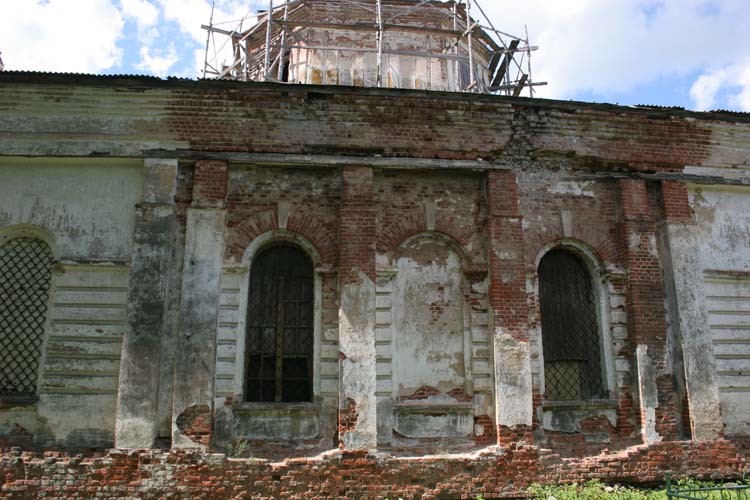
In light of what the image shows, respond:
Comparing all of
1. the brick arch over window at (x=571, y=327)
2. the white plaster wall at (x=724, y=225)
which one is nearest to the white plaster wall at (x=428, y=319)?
the brick arch over window at (x=571, y=327)

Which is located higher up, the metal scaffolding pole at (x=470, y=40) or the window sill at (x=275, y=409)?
the metal scaffolding pole at (x=470, y=40)

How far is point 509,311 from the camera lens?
30.0ft

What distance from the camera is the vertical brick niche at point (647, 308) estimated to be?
30.3ft

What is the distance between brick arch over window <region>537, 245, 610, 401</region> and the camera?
9.51 metres

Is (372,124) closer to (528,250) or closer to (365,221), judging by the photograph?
(365,221)

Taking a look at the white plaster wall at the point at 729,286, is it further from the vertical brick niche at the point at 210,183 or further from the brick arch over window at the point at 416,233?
the vertical brick niche at the point at 210,183

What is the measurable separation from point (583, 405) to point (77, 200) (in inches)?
320

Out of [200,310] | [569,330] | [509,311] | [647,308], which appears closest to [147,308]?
[200,310]

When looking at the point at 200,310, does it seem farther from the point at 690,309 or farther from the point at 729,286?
the point at 729,286

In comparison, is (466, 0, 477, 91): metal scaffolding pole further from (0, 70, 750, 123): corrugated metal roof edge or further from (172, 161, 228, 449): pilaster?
(172, 161, 228, 449): pilaster

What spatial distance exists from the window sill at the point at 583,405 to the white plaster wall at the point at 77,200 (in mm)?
6582

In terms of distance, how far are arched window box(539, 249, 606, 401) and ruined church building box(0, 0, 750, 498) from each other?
4cm

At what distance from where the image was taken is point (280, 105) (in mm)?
9594

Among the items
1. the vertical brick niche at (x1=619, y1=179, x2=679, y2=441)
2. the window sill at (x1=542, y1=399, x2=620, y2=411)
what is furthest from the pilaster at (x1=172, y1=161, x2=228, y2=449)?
the vertical brick niche at (x1=619, y1=179, x2=679, y2=441)
